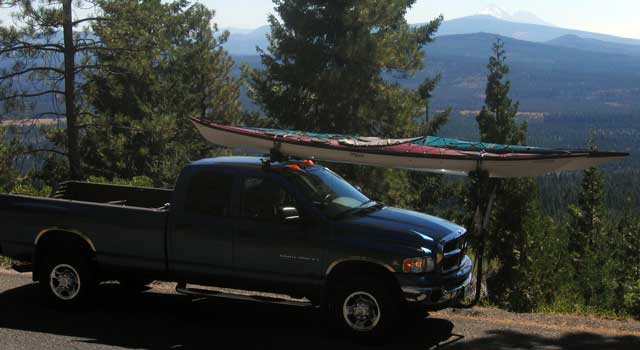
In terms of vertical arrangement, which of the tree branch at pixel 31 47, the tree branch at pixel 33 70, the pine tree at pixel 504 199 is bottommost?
the pine tree at pixel 504 199

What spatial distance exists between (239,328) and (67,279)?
7.29 ft

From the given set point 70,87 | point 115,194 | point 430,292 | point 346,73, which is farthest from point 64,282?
point 346,73

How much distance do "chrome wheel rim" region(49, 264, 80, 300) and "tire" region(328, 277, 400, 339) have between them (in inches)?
124

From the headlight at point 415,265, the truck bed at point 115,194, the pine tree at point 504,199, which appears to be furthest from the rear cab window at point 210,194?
the pine tree at point 504,199

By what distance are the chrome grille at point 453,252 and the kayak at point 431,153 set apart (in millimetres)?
1152

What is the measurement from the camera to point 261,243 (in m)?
7.56

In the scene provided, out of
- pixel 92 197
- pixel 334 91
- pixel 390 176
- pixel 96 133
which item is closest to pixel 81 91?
pixel 96 133

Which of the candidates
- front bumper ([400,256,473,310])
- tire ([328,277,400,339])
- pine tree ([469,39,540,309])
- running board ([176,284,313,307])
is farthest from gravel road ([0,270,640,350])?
pine tree ([469,39,540,309])

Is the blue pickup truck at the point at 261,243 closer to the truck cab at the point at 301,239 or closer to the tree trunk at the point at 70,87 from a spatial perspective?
the truck cab at the point at 301,239

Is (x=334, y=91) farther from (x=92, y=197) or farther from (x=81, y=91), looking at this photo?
(x=92, y=197)

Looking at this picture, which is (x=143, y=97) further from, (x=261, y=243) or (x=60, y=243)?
(x=261, y=243)

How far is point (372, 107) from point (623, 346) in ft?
80.8

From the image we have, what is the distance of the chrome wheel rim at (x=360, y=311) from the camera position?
723 centimetres

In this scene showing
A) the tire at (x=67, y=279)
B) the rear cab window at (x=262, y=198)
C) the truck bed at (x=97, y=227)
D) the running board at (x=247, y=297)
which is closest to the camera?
the running board at (x=247, y=297)
